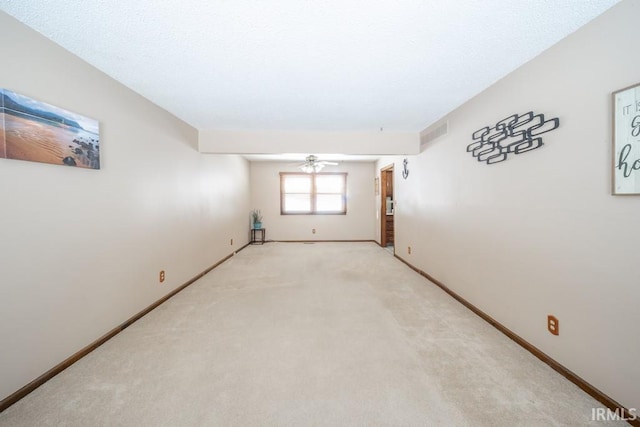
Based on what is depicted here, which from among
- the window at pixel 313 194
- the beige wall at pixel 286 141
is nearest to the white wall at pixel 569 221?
the beige wall at pixel 286 141

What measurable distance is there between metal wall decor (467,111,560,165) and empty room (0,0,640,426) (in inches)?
1.0

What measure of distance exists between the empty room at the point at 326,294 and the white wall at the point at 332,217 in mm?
4318

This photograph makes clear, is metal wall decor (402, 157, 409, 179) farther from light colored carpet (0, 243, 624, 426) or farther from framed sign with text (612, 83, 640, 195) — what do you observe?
framed sign with text (612, 83, 640, 195)

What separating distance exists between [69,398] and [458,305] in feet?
11.5

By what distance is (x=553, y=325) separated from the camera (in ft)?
6.16

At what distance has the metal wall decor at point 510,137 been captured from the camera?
6.49ft

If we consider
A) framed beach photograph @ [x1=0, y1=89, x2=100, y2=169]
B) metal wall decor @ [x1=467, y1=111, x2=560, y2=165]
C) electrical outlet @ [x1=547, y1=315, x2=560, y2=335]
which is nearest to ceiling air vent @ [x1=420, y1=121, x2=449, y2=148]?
metal wall decor @ [x1=467, y1=111, x2=560, y2=165]

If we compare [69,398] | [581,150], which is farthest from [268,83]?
[69,398]

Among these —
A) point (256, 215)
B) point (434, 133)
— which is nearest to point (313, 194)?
point (256, 215)

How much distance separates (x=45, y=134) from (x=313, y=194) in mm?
6137

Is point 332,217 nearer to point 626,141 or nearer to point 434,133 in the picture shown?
point 434,133

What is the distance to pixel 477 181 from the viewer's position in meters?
2.77

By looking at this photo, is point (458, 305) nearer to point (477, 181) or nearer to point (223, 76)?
point (477, 181)

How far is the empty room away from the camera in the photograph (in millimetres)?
1487
